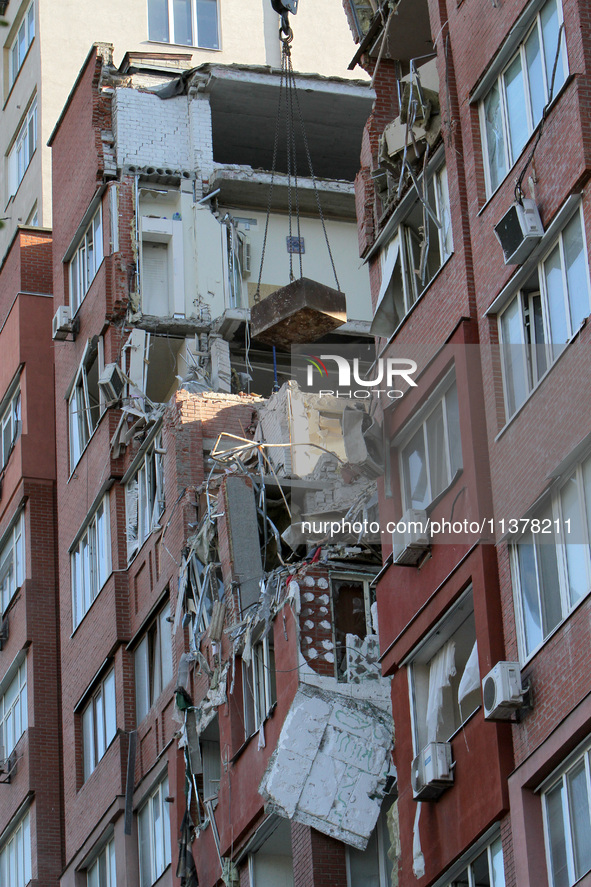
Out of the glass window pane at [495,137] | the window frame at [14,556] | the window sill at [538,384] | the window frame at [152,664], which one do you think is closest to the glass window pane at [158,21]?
the window frame at [14,556]

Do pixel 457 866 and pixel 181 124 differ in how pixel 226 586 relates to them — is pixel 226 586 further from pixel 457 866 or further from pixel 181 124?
pixel 181 124

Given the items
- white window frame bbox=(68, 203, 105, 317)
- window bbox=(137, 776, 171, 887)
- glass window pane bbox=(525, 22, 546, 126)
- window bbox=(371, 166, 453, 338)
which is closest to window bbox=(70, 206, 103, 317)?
white window frame bbox=(68, 203, 105, 317)

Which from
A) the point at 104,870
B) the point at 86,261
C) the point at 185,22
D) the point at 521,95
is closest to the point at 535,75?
the point at 521,95

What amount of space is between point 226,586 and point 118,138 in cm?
1232

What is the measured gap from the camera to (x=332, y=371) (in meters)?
34.6

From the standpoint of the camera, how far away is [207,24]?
41562mm

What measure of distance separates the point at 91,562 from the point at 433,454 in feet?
44.3

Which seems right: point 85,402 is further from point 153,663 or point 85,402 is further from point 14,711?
point 153,663

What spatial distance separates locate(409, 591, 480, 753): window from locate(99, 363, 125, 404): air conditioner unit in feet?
43.0

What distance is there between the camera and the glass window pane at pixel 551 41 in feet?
60.9

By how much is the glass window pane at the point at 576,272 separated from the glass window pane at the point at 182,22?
2478 cm

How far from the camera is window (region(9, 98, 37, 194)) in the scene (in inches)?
1709

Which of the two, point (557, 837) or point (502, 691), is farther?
point (502, 691)

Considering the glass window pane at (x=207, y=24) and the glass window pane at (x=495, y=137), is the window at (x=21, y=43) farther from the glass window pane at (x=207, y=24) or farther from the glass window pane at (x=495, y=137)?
the glass window pane at (x=495, y=137)
